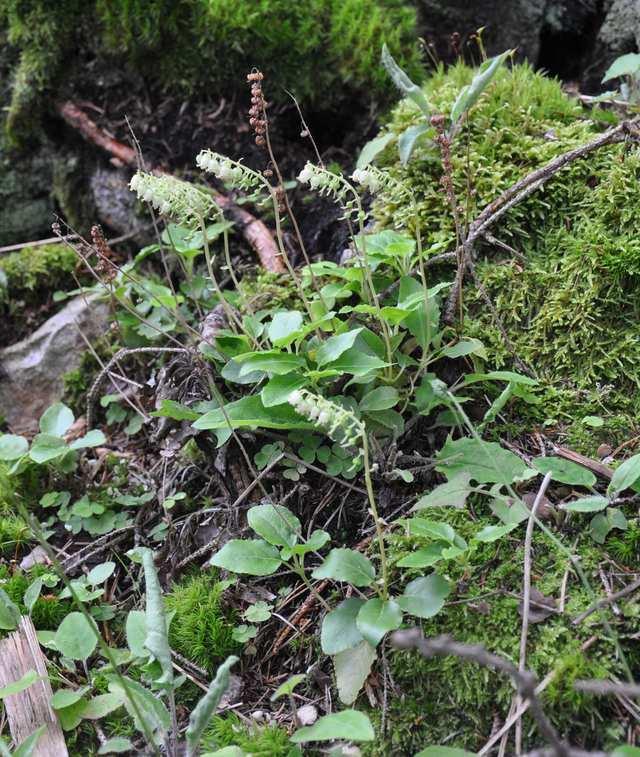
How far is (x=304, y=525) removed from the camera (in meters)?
2.46

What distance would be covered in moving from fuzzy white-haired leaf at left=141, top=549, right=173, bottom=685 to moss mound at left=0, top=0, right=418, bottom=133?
2797mm

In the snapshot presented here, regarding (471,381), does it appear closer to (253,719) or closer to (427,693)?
(427,693)

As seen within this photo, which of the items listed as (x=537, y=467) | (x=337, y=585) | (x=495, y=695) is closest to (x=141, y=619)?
(x=337, y=585)

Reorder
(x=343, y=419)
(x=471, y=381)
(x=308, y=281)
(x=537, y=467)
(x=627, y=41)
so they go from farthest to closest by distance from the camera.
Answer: (x=627, y=41)
(x=308, y=281)
(x=471, y=381)
(x=537, y=467)
(x=343, y=419)

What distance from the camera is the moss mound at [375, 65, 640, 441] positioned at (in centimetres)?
255

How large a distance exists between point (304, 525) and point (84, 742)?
36.7 inches

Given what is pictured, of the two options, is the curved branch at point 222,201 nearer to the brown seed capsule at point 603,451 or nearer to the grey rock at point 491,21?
the brown seed capsule at point 603,451

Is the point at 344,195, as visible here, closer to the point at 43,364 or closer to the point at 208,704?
the point at 208,704

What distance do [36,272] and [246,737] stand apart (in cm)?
282

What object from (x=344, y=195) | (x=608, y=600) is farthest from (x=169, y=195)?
(x=608, y=600)

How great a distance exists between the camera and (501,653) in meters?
1.91

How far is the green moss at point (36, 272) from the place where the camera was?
3.86 metres

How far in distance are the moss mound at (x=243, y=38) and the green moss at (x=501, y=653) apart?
107 inches

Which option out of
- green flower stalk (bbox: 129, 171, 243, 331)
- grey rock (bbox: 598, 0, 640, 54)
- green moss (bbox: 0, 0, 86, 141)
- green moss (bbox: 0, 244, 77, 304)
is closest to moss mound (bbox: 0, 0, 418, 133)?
green moss (bbox: 0, 0, 86, 141)
